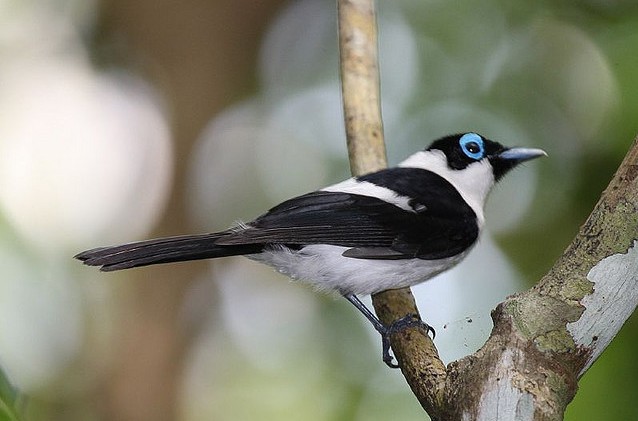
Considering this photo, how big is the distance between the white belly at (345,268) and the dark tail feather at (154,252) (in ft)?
1.16

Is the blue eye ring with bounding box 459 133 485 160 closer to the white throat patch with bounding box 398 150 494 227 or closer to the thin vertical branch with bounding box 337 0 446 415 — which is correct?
the white throat patch with bounding box 398 150 494 227

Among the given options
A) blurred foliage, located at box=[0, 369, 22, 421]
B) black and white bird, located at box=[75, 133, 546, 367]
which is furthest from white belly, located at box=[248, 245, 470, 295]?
blurred foliage, located at box=[0, 369, 22, 421]

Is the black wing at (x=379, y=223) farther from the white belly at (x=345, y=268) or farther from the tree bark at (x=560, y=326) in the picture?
the tree bark at (x=560, y=326)

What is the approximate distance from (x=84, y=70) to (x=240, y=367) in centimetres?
260

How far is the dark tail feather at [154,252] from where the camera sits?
105 inches

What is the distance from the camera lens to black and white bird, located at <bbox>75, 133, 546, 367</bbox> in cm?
312

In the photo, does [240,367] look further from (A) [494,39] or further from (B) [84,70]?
(A) [494,39]

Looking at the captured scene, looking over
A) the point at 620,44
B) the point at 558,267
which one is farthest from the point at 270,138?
the point at 558,267

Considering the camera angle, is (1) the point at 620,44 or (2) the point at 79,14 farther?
(2) the point at 79,14

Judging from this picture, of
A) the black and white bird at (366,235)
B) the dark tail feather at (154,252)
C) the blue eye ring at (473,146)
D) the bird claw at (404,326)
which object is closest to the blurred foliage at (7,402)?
the dark tail feather at (154,252)

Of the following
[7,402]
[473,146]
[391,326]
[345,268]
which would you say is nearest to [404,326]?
[391,326]

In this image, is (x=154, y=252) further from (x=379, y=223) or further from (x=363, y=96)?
(x=363, y=96)

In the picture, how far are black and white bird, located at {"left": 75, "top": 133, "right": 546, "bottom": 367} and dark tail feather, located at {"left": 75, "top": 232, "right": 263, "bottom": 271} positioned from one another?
1 centimetres

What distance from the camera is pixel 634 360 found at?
3760 millimetres
